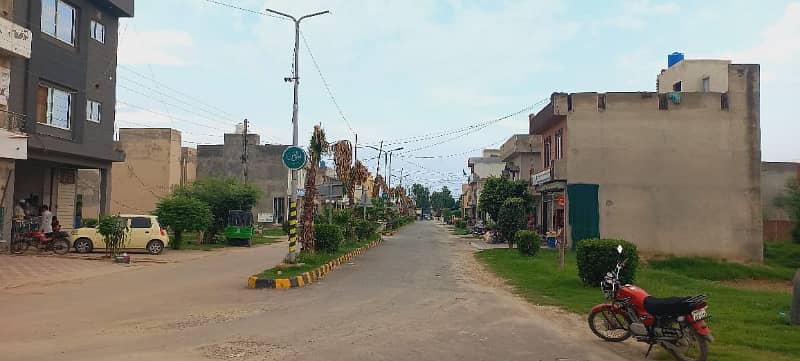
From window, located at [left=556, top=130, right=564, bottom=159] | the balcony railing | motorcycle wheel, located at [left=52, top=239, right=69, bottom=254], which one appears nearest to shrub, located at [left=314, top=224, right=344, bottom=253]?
motorcycle wheel, located at [left=52, top=239, right=69, bottom=254]

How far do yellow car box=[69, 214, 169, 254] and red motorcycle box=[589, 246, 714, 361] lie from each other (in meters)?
20.8

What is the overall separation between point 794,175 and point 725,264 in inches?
638

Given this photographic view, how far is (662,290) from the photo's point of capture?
1577cm

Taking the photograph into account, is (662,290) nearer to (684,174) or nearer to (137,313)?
(137,313)

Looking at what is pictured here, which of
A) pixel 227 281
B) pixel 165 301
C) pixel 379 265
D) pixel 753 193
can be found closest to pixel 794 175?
pixel 753 193

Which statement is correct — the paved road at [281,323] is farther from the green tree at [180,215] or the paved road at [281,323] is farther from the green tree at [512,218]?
the green tree at [512,218]

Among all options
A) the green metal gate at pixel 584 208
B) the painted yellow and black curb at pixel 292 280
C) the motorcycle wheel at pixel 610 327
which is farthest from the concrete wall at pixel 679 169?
the motorcycle wheel at pixel 610 327

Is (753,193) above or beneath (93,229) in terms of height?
above

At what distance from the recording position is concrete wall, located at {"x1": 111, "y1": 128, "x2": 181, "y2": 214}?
2021 inches

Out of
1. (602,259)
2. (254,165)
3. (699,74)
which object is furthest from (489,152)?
(602,259)

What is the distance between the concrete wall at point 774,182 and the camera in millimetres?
41750

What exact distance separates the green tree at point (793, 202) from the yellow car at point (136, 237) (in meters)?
36.3

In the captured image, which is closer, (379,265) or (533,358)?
(533,358)

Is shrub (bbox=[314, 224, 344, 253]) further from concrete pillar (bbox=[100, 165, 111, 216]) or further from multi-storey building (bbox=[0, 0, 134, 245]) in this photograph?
concrete pillar (bbox=[100, 165, 111, 216])
